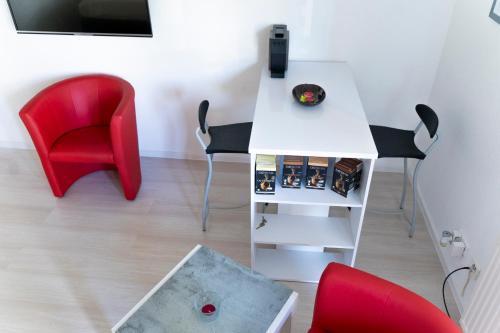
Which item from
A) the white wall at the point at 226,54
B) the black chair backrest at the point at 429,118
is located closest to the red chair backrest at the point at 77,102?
the white wall at the point at 226,54

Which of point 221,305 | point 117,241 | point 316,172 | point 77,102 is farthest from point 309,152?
point 77,102

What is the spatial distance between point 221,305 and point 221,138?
971 mm

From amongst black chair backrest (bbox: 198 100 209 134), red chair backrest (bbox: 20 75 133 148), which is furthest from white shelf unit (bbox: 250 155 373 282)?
red chair backrest (bbox: 20 75 133 148)

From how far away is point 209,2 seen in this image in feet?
8.16

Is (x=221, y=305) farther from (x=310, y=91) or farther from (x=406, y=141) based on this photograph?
(x=406, y=141)

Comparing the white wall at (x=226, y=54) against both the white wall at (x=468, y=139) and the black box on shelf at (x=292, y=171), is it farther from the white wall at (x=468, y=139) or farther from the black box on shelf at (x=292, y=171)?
the black box on shelf at (x=292, y=171)

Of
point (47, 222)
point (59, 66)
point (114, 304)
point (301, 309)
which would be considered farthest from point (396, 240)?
point (59, 66)

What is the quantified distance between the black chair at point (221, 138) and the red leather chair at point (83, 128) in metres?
0.50

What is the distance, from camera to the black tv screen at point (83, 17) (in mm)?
2520

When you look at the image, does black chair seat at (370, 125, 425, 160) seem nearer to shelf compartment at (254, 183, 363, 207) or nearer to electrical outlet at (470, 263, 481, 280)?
shelf compartment at (254, 183, 363, 207)

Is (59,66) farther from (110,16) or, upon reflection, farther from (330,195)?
(330,195)

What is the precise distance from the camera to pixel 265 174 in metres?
1.85

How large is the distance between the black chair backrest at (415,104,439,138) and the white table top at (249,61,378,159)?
15.5 inches

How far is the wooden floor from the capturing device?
208 cm
